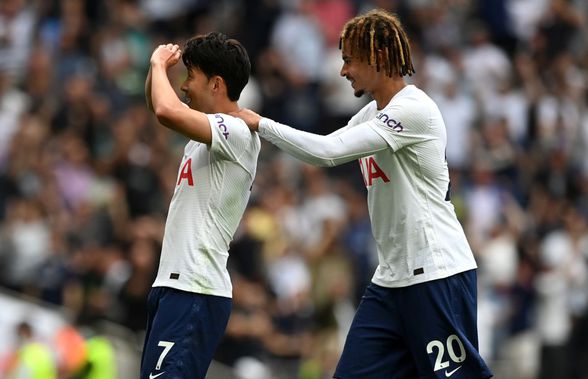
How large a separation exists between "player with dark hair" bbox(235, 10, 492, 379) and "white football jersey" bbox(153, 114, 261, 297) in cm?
26

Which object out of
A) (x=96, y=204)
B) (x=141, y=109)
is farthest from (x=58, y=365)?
(x=141, y=109)

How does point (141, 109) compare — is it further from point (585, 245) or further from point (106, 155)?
point (585, 245)

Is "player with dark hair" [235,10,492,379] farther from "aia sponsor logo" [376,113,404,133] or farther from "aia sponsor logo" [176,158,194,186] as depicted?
"aia sponsor logo" [176,158,194,186]

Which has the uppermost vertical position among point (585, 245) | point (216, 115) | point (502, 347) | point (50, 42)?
point (50, 42)

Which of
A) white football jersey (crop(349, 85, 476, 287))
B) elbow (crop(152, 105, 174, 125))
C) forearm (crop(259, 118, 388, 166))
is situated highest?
elbow (crop(152, 105, 174, 125))

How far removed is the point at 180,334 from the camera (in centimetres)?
713

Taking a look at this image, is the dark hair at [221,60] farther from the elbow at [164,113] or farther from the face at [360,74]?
the face at [360,74]

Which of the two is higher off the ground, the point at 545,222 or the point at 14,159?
the point at 14,159

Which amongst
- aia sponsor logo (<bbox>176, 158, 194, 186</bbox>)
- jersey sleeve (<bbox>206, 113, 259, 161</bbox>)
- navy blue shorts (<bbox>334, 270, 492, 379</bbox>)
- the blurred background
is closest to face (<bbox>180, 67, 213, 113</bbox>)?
jersey sleeve (<bbox>206, 113, 259, 161</bbox>)

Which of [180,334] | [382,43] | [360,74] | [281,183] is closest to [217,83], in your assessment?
[360,74]

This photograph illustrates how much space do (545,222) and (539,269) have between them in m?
0.76

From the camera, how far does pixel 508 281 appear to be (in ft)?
49.9

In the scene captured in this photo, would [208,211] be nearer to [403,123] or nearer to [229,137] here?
[229,137]

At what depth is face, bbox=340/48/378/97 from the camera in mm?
7566
